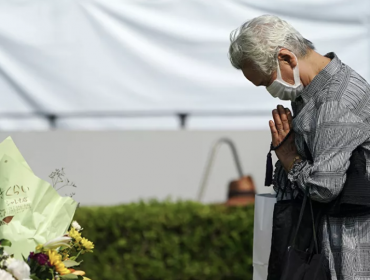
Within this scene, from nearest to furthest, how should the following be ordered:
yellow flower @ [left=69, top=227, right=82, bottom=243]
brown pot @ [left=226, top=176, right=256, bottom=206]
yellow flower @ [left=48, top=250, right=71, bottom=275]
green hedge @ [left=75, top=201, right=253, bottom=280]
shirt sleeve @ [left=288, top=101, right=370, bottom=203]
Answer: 1. yellow flower @ [left=48, top=250, right=71, bottom=275]
2. yellow flower @ [left=69, top=227, right=82, bottom=243]
3. shirt sleeve @ [left=288, top=101, right=370, bottom=203]
4. green hedge @ [left=75, top=201, right=253, bottom=280]
5. brown pot @ [left=226, top=176, right=256, bottom=206]

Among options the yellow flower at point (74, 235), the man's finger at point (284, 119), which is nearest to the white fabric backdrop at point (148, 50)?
the man's finger at point (284, 119)

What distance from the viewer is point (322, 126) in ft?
7.17

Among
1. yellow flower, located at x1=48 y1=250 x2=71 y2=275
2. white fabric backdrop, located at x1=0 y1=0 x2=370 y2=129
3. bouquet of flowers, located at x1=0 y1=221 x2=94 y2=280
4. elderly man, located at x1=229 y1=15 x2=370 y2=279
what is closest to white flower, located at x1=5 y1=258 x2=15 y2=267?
bouquet of flowers, located at x1=0 y1=221 x2=94 y2=280

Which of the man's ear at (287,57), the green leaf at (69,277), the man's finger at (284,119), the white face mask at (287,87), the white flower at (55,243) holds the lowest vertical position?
the green leaf at (69,277)

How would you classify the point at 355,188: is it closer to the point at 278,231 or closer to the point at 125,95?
the point at 278,231

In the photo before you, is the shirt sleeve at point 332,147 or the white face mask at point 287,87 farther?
the white face mask at point 287,87

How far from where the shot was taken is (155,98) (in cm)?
564

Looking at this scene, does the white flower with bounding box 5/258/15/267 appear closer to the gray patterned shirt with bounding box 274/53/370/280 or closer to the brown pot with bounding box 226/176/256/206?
the gray patterned shirt with bounding box 274/53/370/280

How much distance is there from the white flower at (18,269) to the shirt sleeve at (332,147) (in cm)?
93

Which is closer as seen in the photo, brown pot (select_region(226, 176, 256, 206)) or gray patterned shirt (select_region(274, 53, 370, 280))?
gray patterned shirt (select_region(274, 53, 370, 280))

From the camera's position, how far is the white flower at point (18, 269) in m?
1.71

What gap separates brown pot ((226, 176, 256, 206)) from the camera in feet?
16.2

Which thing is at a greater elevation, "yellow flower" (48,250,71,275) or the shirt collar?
the shirt collar

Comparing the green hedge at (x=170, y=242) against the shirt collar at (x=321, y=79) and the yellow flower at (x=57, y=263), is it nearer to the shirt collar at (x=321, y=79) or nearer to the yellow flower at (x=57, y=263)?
the shirt collar at (x=321, y=79)
